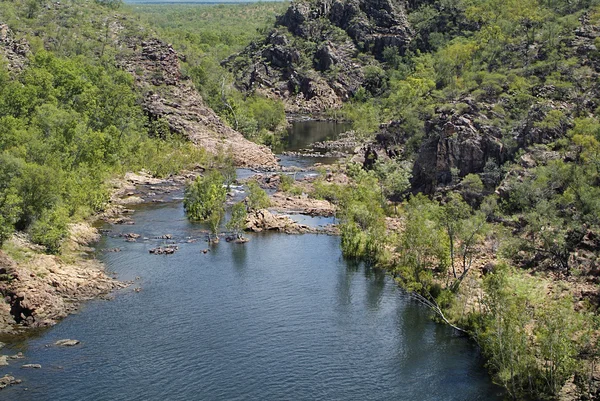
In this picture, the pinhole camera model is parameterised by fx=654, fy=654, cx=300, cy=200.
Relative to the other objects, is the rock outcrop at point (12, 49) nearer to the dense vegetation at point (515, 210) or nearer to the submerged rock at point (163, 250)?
the submerged rock at point (163, 250)

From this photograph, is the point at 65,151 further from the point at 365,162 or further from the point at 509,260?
the point at 509,260

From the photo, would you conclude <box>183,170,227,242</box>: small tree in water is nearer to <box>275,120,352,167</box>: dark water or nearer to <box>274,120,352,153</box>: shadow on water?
<box>275,120,352,167</box>: dark water

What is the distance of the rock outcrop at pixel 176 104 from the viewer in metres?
120

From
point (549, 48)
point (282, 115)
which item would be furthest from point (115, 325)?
point (282, 115)

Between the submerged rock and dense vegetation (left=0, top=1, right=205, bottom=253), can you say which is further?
the submerged rock

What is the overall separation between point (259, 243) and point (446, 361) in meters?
30.5

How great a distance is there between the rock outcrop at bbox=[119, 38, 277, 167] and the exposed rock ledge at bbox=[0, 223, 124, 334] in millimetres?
58660

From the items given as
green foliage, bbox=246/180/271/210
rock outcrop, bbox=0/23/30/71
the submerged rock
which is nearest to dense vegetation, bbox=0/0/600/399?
green foliage, bbox=246/180/271/210

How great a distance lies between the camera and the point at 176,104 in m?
126

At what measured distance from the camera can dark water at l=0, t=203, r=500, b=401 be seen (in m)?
41.3

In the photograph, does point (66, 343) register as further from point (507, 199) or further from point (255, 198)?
point (507, 199)

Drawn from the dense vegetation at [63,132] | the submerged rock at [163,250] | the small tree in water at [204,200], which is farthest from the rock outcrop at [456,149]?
the dense vegetation at [63,132]

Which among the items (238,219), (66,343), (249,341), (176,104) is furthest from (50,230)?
(176,104)

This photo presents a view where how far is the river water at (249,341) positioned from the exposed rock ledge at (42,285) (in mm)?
1705
